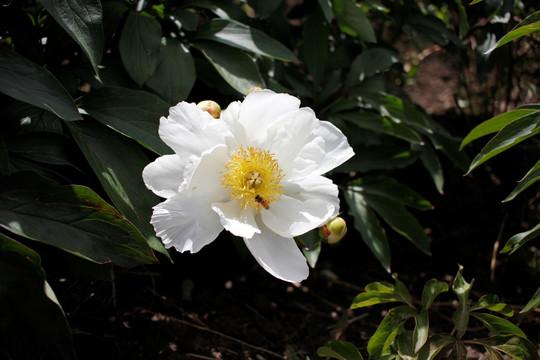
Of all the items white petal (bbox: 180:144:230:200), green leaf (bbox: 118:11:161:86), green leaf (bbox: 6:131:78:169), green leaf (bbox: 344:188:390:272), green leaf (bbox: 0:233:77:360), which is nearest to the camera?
green leaf (bbox: 0:233:77:360)

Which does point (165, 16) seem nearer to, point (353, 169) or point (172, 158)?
point (172, 158)

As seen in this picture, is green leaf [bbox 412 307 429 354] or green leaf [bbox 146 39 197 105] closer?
green leaf [bbox 412 307 429 354]

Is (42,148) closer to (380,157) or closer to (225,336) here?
(225,336)

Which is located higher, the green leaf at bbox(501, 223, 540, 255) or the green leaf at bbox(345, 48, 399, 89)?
the green leaf at bbox(345, 48, 399, 89)

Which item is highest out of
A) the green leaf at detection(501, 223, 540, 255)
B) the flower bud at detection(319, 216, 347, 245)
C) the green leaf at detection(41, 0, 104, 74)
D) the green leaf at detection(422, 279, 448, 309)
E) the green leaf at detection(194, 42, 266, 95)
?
the green leaf at detection(41, 0, 104, 74)

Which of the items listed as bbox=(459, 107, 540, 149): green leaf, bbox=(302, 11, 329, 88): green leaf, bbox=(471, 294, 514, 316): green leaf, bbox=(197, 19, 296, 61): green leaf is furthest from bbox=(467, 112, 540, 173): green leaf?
bbox=(302, 11, 329, 88): green leaf

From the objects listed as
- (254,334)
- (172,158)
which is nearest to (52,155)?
(172,158)

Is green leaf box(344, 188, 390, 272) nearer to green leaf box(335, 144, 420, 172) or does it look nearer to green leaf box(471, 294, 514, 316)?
green leaf box(335, 144, 420, 172)

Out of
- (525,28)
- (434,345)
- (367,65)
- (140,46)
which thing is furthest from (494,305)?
(140,46)

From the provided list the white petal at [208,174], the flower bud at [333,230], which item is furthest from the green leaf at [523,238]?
the white petal at [208,174]
